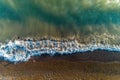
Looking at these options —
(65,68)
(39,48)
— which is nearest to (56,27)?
(39,48)

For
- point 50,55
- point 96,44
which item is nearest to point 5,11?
point 50,55

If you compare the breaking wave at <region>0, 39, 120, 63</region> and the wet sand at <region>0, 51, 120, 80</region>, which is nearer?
the wet sand at <region>0, 51, 120, 80</region>

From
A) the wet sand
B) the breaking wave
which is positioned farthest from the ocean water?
the wet sand

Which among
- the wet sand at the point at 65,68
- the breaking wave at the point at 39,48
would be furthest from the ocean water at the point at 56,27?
the wet sand at the point at 65,68

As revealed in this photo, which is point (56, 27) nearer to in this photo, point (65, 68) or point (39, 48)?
point (39, 48)

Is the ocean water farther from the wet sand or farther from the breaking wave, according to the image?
the wet sand

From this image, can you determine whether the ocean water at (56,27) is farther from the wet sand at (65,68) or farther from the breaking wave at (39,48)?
the wet sand at (65,68)
